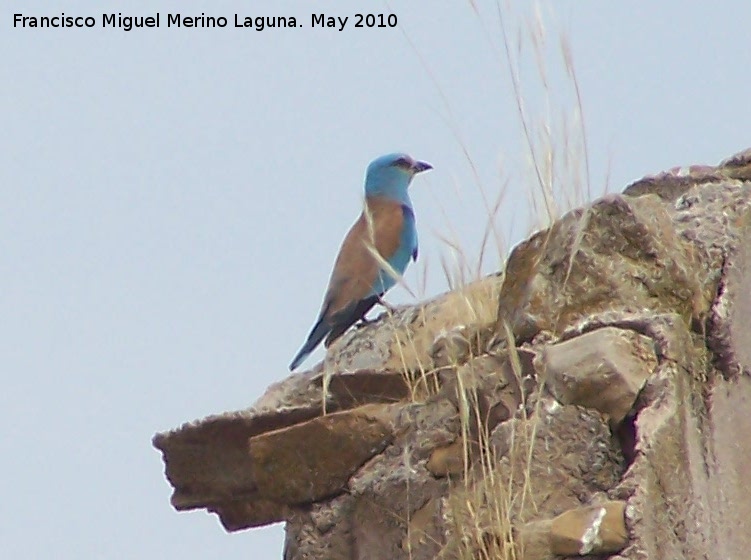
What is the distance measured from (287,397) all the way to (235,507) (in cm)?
31

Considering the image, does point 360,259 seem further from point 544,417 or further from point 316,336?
point 544,417

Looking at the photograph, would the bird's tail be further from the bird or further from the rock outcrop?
the rock outcrop

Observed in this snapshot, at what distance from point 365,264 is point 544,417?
131 inches

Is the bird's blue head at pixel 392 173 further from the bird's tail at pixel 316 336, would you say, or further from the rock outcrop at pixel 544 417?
the rock outcrop at pixel 544 417

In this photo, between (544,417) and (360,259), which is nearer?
(544,417)

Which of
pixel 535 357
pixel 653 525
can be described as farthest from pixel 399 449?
pixel 653 525

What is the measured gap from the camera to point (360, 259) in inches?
255

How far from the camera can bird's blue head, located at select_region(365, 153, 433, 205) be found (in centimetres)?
771

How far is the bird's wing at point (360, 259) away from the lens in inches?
248

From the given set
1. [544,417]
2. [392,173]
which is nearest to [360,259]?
[392,173]

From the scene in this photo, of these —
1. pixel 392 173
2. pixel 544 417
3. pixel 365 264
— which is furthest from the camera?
pixel 392 173

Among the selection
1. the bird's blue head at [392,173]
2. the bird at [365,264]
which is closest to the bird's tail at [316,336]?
the bird at [365,264]

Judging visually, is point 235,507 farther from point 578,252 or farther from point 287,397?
point 578,252

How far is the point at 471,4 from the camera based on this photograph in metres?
3.82
